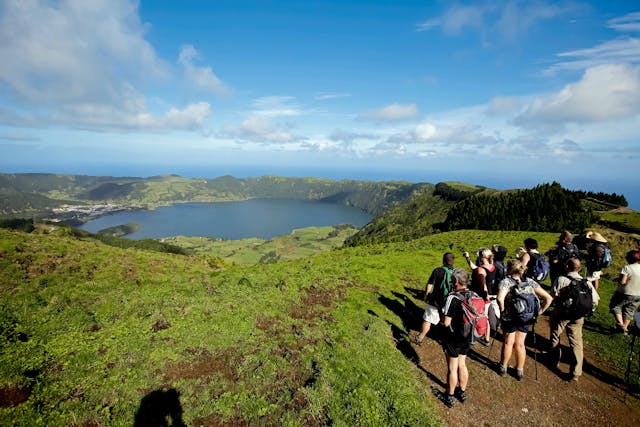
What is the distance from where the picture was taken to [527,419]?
8.76 metres

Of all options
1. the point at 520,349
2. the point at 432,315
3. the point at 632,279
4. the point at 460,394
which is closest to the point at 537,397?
the point at 520,349

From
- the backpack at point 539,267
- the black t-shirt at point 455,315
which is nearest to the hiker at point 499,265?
the backpack at point 539,267

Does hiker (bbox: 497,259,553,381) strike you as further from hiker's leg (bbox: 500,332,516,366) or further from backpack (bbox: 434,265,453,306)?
backpack (bbox: 434,265,453,306)

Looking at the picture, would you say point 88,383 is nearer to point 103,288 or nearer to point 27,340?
point 27,340

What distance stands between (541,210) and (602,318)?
73.7m

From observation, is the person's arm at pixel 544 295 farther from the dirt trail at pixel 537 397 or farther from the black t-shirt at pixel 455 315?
the black t-shirt at pixel 455 315

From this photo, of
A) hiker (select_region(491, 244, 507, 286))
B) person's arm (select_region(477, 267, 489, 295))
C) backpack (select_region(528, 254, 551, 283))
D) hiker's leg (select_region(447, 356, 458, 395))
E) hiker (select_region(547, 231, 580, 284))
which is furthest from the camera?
hiker (select_region(547, 231, 580, 284))

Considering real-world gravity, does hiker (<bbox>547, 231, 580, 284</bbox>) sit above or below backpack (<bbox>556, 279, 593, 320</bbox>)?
above

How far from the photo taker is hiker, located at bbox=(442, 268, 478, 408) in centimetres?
841

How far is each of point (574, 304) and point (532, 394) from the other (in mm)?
3459

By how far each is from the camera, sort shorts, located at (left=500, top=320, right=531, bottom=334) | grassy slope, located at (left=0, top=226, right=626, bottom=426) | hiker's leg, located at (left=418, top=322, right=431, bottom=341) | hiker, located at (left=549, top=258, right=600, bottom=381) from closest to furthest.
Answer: grassy slope, located at (left=0, top=226, right=626, bottom=426) → shorts, located at (left=500, top=320, right=531, bottom=334) → hiker, located at (left=549, top=258, right=600, bottom=381) → hiker's leg, located at (left=418, top=322, right=431, bottom=341)

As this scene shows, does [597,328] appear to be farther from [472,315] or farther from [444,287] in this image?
[472,315]

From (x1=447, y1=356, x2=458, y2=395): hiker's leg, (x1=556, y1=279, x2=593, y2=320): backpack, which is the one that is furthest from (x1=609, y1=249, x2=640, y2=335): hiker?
(x1=447, y1=356, x2=458, y2=395): hiker's leg

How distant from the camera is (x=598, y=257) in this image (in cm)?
1398
